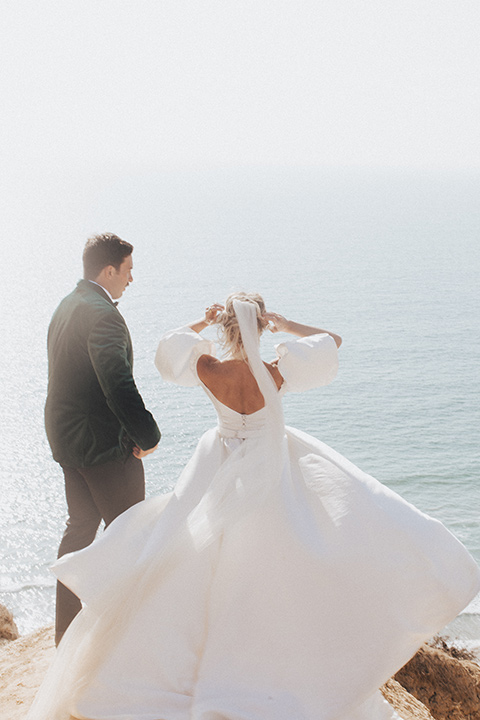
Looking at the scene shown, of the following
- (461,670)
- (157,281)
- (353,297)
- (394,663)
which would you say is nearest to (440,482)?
(461,670)

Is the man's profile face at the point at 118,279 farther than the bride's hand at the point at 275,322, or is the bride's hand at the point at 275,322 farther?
the man's profile face at the point at 118,279

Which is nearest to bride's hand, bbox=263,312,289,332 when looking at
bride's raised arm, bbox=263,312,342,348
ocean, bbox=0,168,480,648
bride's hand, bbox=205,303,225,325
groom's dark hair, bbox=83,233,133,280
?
bride's raised arm, bbox=263,312,342,348

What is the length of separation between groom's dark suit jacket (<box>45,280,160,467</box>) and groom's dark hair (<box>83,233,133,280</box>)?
0.10m

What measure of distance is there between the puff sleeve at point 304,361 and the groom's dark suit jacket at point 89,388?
2.40ft

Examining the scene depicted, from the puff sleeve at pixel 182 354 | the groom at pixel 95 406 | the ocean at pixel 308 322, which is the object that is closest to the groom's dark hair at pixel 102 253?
the groom at pixel 95 406

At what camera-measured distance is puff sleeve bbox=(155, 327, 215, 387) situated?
12.0 ft

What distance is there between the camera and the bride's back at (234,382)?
11.8 feet

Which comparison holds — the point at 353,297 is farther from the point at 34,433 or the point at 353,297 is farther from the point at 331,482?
the point at 331,482

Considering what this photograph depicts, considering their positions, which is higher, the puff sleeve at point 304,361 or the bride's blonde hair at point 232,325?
the bride's blonde hair at point 232,325

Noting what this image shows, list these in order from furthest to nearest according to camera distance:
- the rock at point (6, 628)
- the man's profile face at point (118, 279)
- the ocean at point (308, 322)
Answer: the ocean at point (308, 322)
the rock at point (6, 628)
the man's profile face at point (118, 279)

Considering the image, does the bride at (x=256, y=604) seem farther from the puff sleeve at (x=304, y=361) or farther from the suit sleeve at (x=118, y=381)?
the suit sleeve at (x=118, y=381)

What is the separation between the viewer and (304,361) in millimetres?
3570

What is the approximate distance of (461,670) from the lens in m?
7.43

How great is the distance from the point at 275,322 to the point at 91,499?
4.53 ft
